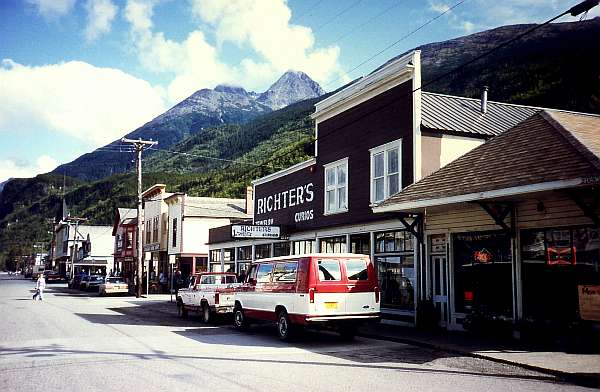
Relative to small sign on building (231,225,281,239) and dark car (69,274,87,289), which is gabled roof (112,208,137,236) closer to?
dark car (69,274,87,289)

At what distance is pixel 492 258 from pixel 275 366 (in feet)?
24.8

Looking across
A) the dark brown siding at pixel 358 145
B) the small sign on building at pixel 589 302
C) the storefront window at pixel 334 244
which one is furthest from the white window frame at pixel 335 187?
the small sign on building at pixel 589 302

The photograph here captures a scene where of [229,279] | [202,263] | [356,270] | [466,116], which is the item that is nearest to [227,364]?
[356,270]

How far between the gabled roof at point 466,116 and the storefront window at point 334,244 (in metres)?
6.12

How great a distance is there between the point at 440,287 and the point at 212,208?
34.3 metres

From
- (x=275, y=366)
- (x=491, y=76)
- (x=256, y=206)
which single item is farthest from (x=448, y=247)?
(x=491, y=76)

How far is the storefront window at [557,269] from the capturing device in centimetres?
1312

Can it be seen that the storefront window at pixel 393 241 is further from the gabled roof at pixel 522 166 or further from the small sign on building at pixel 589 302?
the small sign on building at pixel 589 302

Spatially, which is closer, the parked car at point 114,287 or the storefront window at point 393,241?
the storefront window at point 393,241

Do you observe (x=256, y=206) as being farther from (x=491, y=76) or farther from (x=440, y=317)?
(x=491, y=76)

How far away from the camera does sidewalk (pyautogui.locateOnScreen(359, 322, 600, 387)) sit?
10.3 meters

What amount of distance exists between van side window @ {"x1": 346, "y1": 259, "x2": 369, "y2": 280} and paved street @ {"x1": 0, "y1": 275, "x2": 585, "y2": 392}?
171 cm

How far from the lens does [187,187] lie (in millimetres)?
→ 102125

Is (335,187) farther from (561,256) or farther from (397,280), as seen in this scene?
(561,256)
